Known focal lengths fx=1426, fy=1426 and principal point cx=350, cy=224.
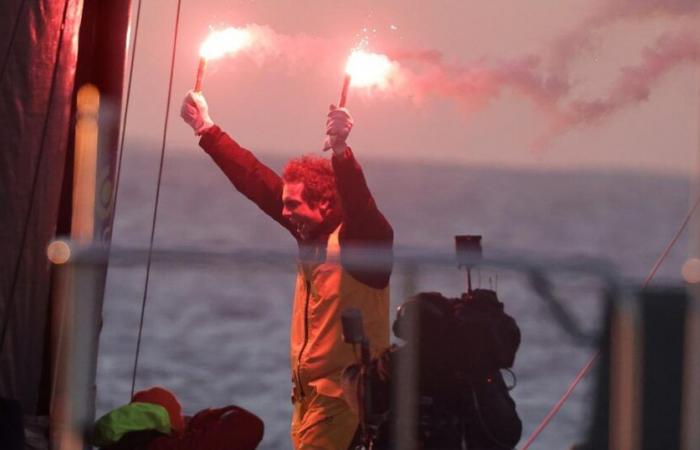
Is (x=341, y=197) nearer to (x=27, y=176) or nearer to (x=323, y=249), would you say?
(x=323, y=249)

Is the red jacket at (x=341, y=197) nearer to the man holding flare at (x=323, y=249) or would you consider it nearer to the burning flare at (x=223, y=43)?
the man holding flare at (x=323, y=249)

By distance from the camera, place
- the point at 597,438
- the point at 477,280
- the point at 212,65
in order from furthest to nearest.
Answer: the point at 212,65 → the point at 477,280 → the point at 597,438

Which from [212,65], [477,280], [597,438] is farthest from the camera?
[212,65]

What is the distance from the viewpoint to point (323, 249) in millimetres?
3414

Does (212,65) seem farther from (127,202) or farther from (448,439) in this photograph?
(448,439)

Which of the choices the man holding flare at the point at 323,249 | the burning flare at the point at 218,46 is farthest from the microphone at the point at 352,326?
the burning flare at the point at 218,46

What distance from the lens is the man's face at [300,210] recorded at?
3.43 meters

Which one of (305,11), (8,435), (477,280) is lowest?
(8,435)

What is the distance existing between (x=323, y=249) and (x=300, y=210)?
0.13m

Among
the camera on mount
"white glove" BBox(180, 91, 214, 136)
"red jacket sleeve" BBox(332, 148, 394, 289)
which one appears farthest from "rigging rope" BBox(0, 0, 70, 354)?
the camera on mount

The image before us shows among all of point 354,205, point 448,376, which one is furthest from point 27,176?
point 448,376

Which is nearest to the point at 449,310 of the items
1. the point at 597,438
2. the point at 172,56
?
the point at 597,438

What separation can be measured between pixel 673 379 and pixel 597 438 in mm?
177

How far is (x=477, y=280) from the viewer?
9.35ft
